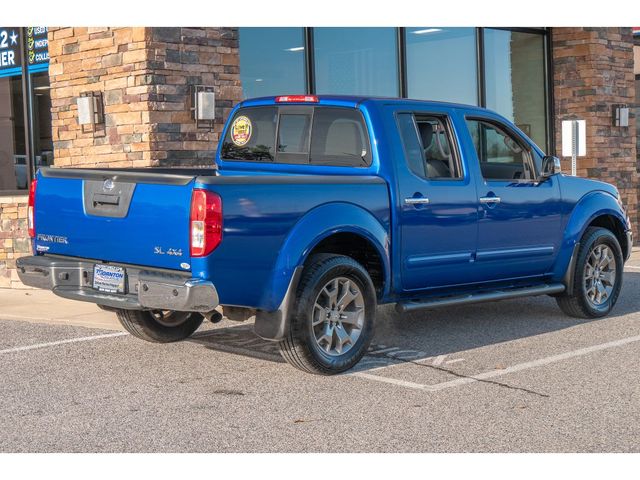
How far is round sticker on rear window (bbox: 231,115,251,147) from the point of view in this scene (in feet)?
27.3

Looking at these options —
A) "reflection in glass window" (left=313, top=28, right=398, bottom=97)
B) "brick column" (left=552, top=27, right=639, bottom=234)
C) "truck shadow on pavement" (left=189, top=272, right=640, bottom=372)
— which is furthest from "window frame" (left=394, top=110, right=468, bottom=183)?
"brick column" (left=552, top=27, right=639, bottom=234)

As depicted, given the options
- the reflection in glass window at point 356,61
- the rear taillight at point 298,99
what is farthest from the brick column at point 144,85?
the rear taillight at point 298,99

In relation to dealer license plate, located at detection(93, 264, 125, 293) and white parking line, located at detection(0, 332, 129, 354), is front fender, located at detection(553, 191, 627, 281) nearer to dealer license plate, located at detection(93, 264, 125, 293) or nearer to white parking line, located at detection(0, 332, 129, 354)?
white parking line, located at detection(0, 332, 129, 354)

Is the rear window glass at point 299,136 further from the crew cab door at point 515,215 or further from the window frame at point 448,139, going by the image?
the crew cab door at point 515,215

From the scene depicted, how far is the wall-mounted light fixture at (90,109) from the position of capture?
1147 cm

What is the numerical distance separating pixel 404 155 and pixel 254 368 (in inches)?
76.6

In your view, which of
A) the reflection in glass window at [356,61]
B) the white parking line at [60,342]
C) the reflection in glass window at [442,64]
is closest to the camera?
the white parking line at [60,342]

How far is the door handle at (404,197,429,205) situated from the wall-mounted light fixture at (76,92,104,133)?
5.25m

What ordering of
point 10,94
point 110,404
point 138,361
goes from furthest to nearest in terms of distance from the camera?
point 10,94, point 138,361, point 110,404

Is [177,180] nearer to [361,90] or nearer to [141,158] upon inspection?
[141,158]

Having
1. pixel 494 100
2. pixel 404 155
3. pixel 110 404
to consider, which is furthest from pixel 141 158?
pixel 494 100

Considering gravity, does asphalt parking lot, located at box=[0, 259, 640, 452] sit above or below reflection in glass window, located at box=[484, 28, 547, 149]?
below

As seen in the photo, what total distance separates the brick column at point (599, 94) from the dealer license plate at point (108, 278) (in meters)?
11.5

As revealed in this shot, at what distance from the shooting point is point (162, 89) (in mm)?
11039
